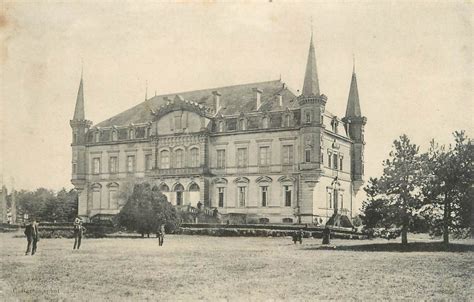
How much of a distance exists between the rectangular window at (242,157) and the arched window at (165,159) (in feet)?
20.8

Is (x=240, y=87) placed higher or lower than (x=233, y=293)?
higher

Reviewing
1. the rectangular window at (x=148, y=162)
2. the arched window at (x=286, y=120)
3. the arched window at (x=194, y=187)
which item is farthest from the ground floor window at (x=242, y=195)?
the rectangular window at (x=148, y=162)

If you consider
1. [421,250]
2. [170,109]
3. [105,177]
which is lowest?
[421,250]

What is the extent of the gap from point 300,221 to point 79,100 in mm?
23241

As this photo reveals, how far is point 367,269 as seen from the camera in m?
14.0

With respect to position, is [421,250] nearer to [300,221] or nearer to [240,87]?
[300,221]

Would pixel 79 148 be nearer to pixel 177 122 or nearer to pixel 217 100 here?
pixel 177 122

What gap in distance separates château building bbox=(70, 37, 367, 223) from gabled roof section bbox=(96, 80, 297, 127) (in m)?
0.10

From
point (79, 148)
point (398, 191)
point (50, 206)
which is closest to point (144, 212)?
point (398, 191)

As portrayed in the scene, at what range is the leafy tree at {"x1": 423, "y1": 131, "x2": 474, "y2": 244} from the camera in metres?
19.6

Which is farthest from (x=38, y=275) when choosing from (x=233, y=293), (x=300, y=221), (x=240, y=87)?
(x=240, y=87)

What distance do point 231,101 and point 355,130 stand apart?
409 inches

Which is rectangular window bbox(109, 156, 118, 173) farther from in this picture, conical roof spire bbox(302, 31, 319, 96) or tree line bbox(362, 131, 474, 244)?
tree line bbox(362, 131, 474, 244)

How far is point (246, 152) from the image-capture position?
4069 cm
